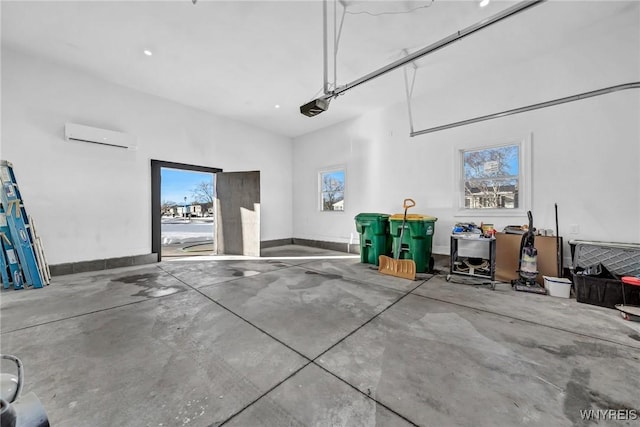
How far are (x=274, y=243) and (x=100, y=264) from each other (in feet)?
13.1

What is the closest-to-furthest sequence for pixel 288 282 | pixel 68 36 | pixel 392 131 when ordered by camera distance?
pixel 68 36 < pixel 288 282 < pixel 392 131

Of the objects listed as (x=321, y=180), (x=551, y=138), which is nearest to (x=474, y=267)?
(x=551, y=138)

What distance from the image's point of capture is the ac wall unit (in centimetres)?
392

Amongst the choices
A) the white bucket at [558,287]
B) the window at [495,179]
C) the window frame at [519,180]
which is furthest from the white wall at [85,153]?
the white bucket at [558,287]

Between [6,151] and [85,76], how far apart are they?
1781 mm

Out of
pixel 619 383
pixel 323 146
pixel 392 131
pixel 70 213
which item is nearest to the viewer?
pixel 619 383

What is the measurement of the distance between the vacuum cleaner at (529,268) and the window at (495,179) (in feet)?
2.47

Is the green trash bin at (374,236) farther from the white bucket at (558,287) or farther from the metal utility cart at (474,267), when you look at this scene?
the white bucket at (558,287)

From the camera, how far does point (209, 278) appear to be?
372 cm

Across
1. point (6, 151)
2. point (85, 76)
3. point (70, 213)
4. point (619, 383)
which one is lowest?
point (619, 383)

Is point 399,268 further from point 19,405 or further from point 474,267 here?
point 19,405

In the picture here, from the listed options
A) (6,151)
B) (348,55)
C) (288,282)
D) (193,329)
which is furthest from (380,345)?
(6,151)

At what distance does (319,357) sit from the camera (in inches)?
66.5

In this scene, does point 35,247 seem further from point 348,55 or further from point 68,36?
point 348,55
